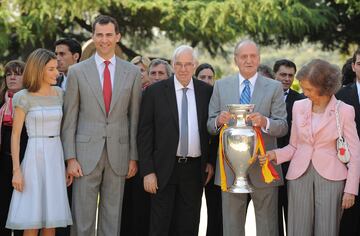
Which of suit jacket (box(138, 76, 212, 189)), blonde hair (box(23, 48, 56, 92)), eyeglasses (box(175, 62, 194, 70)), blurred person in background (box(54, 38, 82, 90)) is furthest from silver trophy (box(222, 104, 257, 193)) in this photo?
blurred person in background (box(54, 38, 82, 90))

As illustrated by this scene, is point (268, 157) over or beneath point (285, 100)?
beneath

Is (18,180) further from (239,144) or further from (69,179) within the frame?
(239,144)

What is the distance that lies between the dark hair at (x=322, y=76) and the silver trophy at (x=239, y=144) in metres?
0.50

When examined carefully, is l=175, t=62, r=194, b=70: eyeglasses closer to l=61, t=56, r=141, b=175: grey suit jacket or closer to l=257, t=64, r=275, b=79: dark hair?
l=61, t=56, r=141, b=175: grey suit jacket

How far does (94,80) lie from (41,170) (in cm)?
88

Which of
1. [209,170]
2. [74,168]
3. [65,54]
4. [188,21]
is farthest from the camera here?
[188,21]

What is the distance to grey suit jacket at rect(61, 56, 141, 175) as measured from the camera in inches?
232

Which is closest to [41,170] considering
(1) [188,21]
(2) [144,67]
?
(2) [144,67]

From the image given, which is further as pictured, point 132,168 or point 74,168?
point 132,168

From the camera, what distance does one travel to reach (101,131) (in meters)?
5.91

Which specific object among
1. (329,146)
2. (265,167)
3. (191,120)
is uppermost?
(191,120)

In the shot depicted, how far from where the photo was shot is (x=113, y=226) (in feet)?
19.7

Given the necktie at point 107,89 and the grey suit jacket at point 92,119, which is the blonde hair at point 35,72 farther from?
the necktie at point 107,89

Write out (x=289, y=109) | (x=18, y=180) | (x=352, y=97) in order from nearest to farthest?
(x=18, y=180)
(x=352, y=97)
(x=289, y=109)
